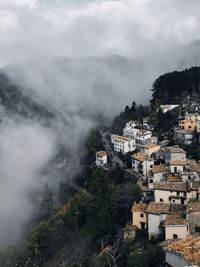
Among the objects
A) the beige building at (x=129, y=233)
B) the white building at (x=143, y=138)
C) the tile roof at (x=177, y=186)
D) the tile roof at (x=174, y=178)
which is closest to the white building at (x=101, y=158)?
the white building at (x=143, y=138)

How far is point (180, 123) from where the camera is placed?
2009 inches

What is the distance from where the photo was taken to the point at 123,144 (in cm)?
5400

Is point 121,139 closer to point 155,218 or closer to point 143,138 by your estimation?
point 143,138

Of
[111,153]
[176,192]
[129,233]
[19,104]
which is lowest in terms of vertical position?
[129,233]

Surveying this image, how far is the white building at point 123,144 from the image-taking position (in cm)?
5347

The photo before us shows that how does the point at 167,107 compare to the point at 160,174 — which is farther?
the point at 167,107

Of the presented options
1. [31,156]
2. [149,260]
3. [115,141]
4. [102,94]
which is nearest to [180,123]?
[115,141]

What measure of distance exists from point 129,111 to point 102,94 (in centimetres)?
4664

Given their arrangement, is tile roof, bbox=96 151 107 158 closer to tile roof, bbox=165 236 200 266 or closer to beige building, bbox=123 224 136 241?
beige building, bbox=123 224 136 241

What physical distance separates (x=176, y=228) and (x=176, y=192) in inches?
224

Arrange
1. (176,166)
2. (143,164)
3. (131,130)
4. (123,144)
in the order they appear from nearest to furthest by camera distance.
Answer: (176,166), (143,164), (123,144), (131,130)

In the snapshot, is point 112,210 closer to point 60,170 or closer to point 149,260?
point 149,260

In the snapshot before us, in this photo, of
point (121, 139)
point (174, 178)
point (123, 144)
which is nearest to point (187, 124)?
point (123, 144)

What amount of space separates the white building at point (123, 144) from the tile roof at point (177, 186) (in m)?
19.3
